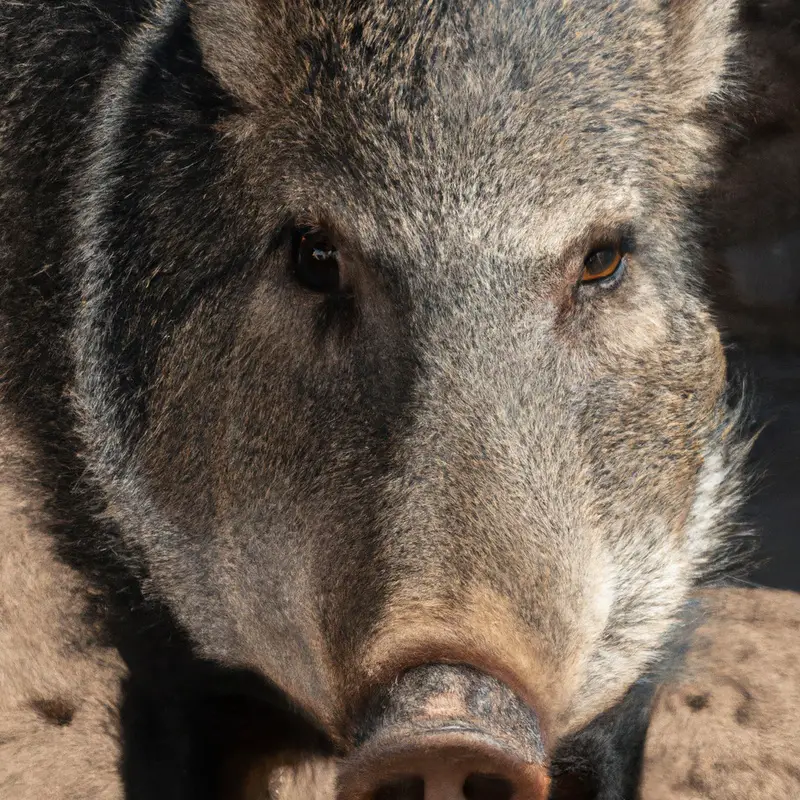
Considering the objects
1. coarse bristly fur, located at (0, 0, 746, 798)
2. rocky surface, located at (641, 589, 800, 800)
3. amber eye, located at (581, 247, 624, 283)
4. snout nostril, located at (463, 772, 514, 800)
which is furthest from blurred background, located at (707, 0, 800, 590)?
snout nostril, located at (463, 772, 514, 800)

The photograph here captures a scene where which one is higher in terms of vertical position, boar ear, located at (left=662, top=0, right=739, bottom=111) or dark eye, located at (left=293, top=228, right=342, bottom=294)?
boar ear, located at (left=662, top=0, right=739, bottom=111)

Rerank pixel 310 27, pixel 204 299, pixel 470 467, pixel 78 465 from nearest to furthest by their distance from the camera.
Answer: pixel 470 467 < pixel 310 27 < pixel 204 299 < pixel 78 465

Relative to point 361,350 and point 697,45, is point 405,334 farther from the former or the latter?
point 697,45

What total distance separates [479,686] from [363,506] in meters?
0.36

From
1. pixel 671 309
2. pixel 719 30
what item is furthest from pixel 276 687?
pixel 719 30

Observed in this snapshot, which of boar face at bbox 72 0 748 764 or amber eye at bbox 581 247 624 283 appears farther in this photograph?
amber eye at bbox 581 247 624 283

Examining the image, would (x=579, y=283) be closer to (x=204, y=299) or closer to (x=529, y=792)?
(x=204, y=299)

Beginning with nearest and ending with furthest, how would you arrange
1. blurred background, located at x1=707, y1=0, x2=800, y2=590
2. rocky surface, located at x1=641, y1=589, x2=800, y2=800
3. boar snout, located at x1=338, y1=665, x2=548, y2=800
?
1. boar snout, located at x1=338, y1=665, x2=548, y2=800
2. rocky surface, located at x1=641, y1=589, x2=800, y2=800
3. blurred background, located at x1=707, y1=0, x2=800, y2=590

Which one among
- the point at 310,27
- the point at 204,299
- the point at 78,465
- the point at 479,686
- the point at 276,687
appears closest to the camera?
the point at 479,686

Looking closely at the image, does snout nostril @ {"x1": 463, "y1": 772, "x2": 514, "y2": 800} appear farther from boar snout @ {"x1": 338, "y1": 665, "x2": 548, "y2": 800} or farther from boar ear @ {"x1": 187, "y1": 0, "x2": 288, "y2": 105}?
boar ear @ {"x1": 187, "y1": 0, "x2": 288, "y2": 105}

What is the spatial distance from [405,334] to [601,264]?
0.43 m

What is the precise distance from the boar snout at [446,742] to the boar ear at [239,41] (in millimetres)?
1101

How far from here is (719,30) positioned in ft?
7.27

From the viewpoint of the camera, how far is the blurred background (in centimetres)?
344
